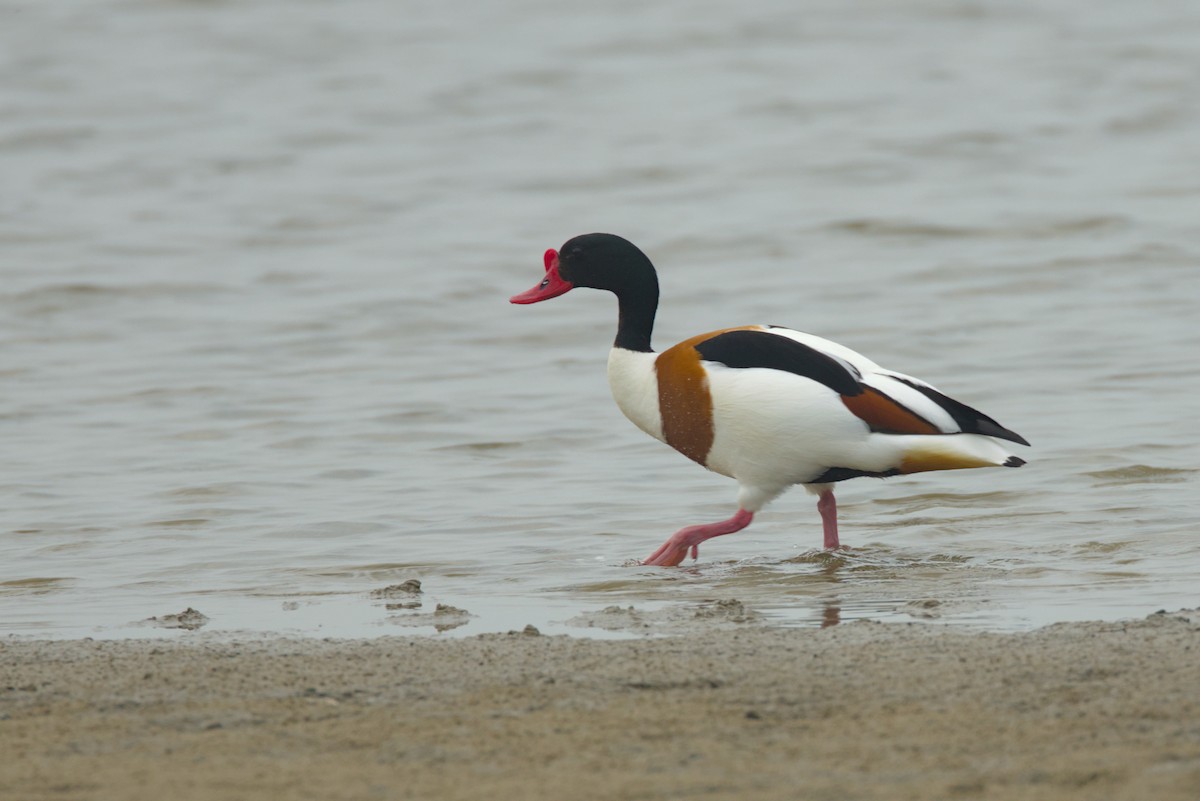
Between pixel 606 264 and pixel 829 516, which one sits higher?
pixel 606 264

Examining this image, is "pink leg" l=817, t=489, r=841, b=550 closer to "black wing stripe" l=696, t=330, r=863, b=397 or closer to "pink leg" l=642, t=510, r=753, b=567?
"pink leg" l=642, t=510, r=753, b=567

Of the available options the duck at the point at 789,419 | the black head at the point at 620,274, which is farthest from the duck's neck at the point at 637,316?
the duck at the point at 789,419

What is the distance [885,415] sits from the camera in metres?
7.00

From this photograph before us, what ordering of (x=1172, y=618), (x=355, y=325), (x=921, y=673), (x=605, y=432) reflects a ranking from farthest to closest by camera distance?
(x=355, y=325)
(x=605, y=432)
(x=1172, y=618)
(x=921, y=673)

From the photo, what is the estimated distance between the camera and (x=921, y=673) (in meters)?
4.49

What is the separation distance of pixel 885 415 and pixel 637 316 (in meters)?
1.42

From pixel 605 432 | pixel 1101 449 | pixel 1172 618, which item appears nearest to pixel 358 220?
pixel 605 432

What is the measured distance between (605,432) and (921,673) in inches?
236

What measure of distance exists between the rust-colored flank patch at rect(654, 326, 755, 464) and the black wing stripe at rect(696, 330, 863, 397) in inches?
2.5

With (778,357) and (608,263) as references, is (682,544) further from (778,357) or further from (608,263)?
(608,263)

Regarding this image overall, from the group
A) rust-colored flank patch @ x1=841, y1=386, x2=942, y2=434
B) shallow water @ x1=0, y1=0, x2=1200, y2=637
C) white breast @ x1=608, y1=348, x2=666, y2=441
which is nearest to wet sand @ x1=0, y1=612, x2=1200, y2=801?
shallow water @ x1=0, y1=0, x2=1200, y2=637

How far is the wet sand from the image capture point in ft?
12.0

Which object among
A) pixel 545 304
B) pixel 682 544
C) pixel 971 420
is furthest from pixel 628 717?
pixel 545 304

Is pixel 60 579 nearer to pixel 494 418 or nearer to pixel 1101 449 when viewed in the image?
pixel 494 418
